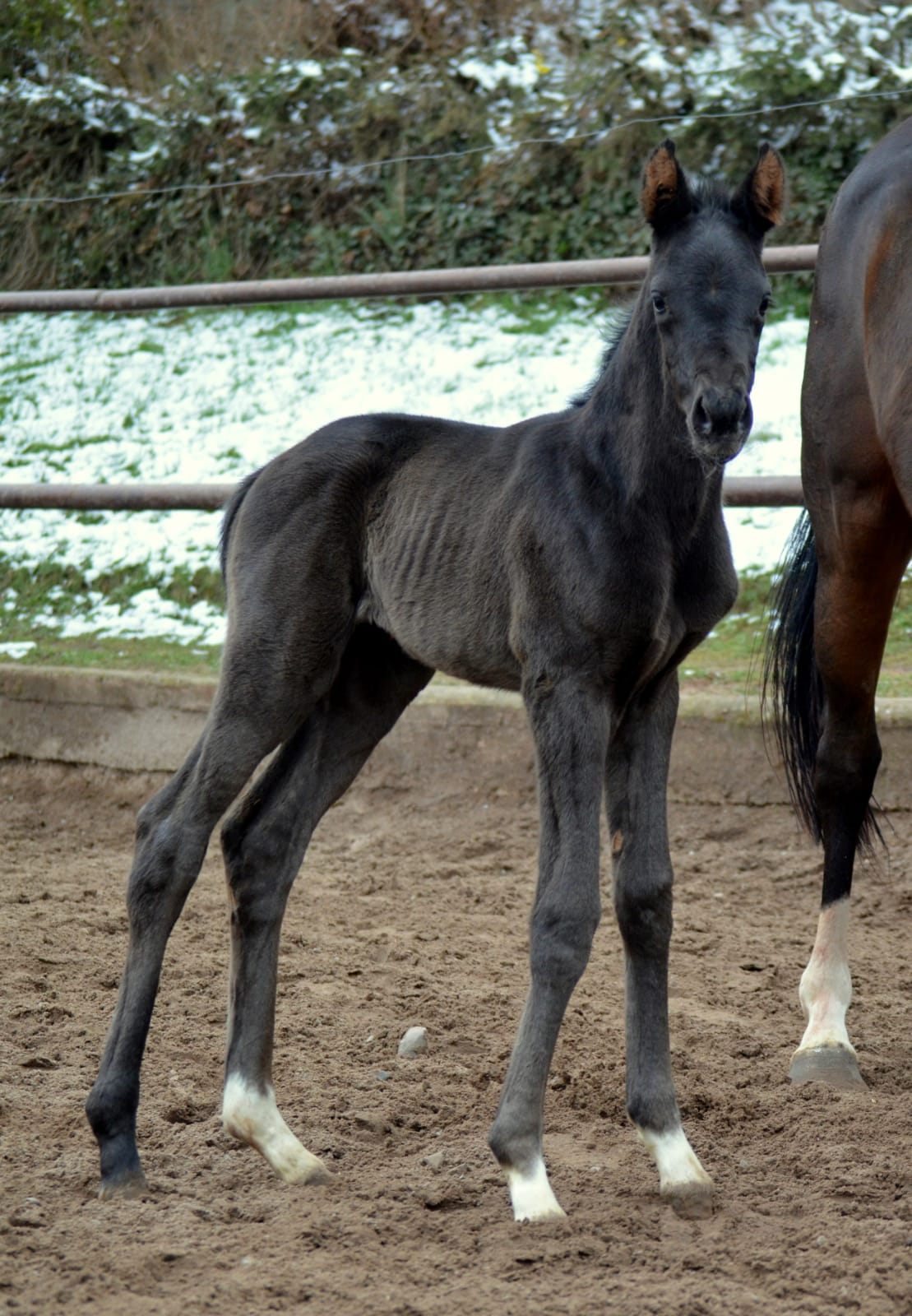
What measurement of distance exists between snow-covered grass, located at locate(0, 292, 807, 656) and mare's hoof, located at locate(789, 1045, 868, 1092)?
362 centimetres

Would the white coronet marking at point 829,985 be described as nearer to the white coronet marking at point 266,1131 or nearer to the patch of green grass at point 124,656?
the white coronet marking at point 266,1131

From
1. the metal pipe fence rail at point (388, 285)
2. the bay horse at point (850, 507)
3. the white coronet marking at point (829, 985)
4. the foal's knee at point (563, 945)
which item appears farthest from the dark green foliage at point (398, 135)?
the foal's knee at point (563, 945)

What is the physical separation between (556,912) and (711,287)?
4.05 feet

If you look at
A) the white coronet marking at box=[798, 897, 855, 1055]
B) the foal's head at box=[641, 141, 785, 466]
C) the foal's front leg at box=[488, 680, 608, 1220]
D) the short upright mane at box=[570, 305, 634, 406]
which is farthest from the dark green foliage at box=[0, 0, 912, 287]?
the foal's front leg at box=[488, 680, 608, 1220]

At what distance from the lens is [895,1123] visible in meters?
3.04

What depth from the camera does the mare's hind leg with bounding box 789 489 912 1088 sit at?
3525 millimetres

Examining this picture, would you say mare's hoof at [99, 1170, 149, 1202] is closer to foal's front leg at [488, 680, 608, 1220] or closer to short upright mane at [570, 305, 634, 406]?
foal's front leg at [488, 680, 608, 1220]

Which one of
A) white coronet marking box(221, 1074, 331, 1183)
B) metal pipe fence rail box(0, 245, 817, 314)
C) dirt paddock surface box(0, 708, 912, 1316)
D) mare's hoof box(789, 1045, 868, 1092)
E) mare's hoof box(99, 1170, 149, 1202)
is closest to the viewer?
dirt paddock surface box(0, 708, 912, 1316)

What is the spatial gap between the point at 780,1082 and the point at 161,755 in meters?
3.33

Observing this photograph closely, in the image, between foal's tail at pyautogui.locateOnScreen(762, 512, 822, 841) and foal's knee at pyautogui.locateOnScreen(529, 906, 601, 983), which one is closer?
foal's knee at pyautogui.locateOnScreen(529, 906, 601, 983)

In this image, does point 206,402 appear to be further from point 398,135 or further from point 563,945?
point 563,945

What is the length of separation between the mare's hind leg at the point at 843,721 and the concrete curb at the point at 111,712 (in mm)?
1951

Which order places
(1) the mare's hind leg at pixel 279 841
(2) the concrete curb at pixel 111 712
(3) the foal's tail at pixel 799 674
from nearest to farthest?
1. (1) the mare's hind leg at pixel 279 841
2. (3) the foal's tail at pixel 799 674
3. (2) the concrete curb at pixel 111 712

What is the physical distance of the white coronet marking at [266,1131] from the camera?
2795 mm
